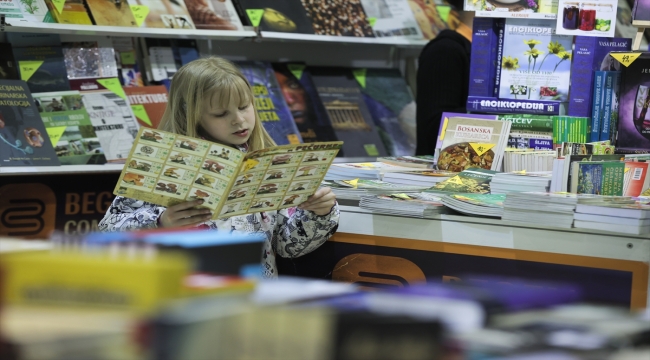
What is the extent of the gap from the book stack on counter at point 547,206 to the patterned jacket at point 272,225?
54 cm

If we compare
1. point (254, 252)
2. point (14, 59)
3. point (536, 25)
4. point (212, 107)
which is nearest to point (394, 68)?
point (536, 25)

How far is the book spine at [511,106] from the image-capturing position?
3244 millimetres

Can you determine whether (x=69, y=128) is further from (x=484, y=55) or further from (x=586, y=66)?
(x=586, y=66)

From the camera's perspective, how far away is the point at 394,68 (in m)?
5.20

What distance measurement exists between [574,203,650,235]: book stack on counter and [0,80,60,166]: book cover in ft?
7.12

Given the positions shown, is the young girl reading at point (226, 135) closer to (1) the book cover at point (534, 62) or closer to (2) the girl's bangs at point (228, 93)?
(2) the girl's bangs at point (228, 93)

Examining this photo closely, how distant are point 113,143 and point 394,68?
78.5 inches

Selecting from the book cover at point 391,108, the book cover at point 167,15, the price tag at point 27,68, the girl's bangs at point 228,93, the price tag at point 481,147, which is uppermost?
the book cover at point 167,15

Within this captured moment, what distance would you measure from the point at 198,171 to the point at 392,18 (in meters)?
2.80

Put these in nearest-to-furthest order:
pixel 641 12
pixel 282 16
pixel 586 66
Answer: pixel 641 12
pixel 586 66
pixel 282 16

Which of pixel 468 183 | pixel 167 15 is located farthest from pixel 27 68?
pixel 468 183

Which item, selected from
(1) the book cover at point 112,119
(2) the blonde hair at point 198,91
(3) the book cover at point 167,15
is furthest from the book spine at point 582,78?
(1) the book cover at point 112,119

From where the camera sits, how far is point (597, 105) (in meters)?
3.14

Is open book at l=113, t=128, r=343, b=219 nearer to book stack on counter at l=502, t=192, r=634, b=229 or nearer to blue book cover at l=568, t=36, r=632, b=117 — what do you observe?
book stack on counter at l=502, t=192, r=634, b=229
